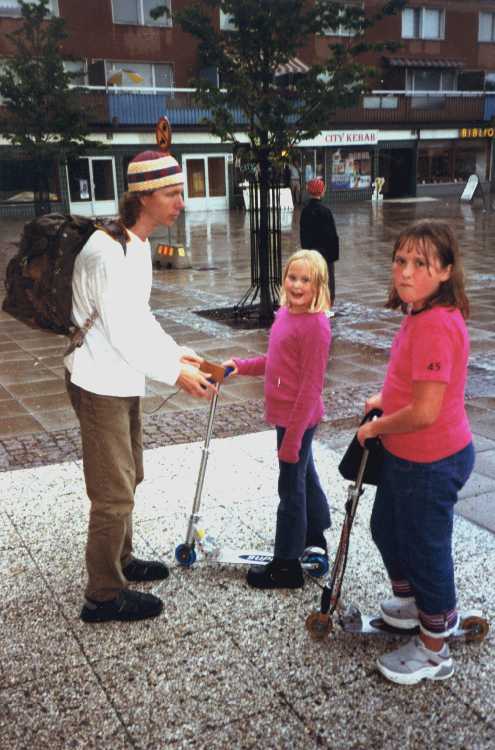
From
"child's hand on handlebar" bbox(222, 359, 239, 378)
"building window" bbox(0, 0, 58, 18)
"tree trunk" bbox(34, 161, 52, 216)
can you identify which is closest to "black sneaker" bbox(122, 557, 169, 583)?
"child's hand on handlebar" bbox(222, 359, 239, 378)

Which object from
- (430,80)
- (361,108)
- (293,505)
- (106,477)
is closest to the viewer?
(106,477)

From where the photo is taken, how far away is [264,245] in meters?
9.98

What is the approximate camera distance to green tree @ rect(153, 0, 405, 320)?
29.6 feet

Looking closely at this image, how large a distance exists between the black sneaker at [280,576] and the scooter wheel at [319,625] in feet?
1.44

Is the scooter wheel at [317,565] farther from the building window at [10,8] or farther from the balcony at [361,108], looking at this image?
the building window at [10,8]

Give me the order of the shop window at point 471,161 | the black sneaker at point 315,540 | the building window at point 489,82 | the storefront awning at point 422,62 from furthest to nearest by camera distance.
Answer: the shop window at point 471,161
the building window at point 489,82
the storefront awning at point 422,62
the black sneaker at point 315,540

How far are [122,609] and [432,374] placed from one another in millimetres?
1638

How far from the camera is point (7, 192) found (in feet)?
97.3

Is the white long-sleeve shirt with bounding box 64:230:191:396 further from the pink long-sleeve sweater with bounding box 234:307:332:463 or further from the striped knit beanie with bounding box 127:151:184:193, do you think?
the pink long-sleeve sweater with bounding box 234:307:332:463

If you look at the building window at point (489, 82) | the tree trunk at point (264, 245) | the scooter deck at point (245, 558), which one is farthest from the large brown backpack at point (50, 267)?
the building window at point (489, 82)

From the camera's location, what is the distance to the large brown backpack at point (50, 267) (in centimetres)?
280

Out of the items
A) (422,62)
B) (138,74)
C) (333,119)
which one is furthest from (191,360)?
(422,62)

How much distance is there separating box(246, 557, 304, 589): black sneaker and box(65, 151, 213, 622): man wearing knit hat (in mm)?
487

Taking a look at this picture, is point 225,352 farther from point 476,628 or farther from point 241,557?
point 476,628
